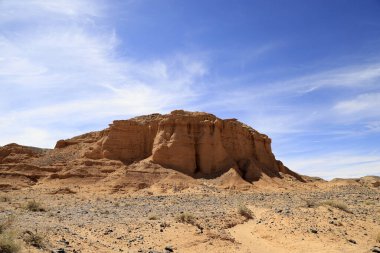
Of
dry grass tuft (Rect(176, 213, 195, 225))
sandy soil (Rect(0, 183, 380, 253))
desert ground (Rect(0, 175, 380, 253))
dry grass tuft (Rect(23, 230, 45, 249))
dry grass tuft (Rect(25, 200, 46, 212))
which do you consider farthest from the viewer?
dry grass tuft (Rect(25, 200, 46, 212))

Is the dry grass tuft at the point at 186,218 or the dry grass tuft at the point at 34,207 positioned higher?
the dry grass tuft at the point at 34,207

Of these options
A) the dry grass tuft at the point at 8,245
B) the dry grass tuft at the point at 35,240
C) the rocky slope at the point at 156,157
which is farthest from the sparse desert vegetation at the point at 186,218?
the rocky slope at the point at 156,157

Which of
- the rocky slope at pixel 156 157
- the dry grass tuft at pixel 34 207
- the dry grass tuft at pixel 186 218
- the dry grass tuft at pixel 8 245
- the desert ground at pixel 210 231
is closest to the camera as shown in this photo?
the dry grass tuft at pixel 8 245

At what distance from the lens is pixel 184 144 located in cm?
5344

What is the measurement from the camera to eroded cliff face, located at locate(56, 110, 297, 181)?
52.4m

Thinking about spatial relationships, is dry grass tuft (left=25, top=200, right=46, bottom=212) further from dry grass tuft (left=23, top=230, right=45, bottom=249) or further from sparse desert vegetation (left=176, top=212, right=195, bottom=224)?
dry grass tuft (left=23, top=230, right=45, bottom=249)

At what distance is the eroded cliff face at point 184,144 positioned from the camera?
5238 centimetres

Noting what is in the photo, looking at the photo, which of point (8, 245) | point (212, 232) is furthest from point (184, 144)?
point (8, 245)

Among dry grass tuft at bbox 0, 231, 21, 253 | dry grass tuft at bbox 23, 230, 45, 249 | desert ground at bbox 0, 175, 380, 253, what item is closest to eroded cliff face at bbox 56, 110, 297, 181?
desert ground at bbox 0, 175, 380, 253

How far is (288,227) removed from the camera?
694 inches

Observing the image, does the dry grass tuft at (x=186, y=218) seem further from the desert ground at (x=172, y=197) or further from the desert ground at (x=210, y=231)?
the desert ground at (x=172, y=197)

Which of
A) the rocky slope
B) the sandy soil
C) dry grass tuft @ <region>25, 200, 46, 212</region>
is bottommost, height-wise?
the sandy soil

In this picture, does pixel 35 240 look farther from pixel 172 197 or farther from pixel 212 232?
pixel 172 197

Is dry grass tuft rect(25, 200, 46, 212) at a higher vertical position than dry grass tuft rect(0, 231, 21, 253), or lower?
higher
